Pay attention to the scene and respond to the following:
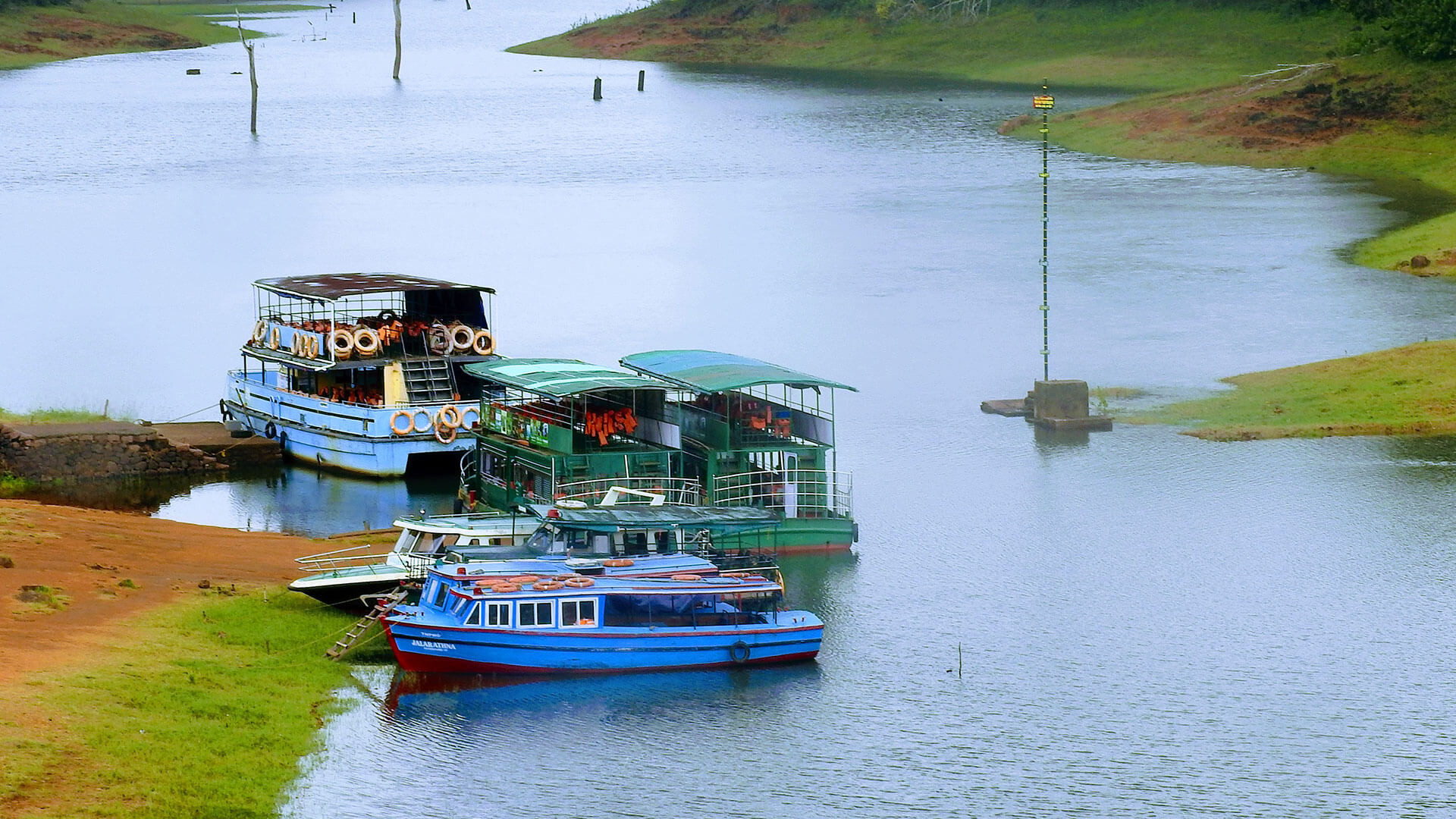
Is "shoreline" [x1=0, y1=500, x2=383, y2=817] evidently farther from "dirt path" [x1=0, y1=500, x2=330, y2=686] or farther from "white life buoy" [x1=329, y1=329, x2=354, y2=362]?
"white life buoy" [x1=329, y1=329, x2=354, y2=362]

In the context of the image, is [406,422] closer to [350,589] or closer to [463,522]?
[463,522]

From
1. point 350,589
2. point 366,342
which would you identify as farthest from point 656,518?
point 366,342

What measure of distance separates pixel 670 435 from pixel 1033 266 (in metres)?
55.5

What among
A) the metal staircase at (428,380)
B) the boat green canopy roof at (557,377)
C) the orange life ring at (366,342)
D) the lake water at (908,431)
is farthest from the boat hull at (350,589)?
the orange life ring at (366,342)

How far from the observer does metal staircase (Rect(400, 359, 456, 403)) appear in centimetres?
6712

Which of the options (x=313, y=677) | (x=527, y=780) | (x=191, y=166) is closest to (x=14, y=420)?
(x=313, y=677)

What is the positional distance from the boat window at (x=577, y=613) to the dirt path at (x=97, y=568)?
880 centimetres

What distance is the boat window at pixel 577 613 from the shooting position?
42938 millimetres

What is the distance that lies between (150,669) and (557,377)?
20630 mm

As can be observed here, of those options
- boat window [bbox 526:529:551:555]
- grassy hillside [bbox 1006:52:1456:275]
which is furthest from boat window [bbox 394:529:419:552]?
grassy hillside [bbox 1006:52:1456:275]

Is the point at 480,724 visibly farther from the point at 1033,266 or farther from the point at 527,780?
the point at 1033,266

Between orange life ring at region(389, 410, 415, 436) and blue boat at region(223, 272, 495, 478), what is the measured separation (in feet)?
0.09

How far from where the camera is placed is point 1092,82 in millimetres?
191625

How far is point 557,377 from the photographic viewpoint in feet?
188
